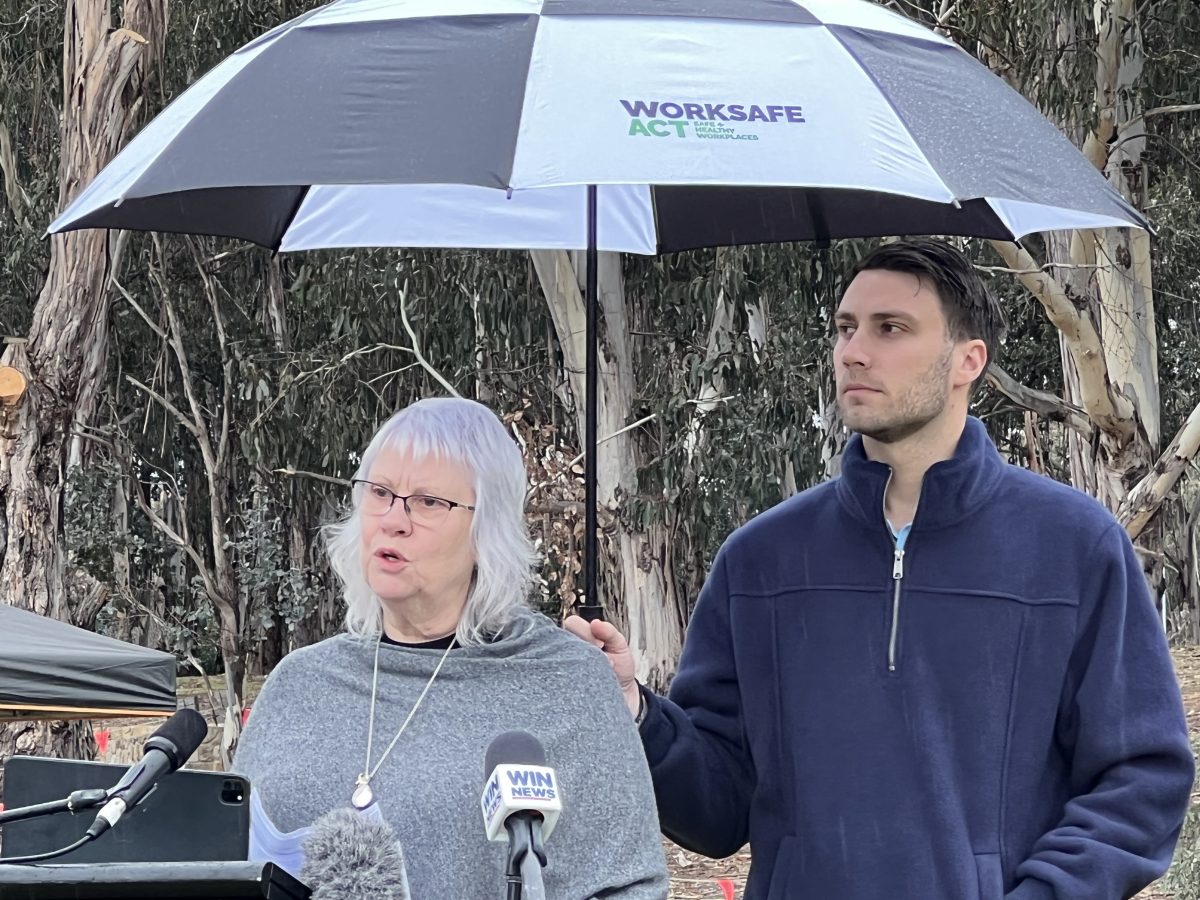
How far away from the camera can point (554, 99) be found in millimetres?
2256

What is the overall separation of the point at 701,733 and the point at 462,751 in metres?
0.48

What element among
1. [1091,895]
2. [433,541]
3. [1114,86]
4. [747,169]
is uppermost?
[1114,86]

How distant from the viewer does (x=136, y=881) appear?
5.50 ft

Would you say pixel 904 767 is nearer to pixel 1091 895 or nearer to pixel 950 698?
pixel 950 698

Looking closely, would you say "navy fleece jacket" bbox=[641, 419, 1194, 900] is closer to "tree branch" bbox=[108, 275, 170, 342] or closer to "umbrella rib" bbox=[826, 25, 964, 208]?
"umbrella rib" bbox=[826, 25, 964, 208]

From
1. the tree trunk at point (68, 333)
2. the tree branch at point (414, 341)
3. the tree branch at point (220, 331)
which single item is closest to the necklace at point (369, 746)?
the tree trunk at point (68, 333)

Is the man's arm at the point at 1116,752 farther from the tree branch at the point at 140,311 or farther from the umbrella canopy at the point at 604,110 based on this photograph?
the tree branch at the point at 140,311

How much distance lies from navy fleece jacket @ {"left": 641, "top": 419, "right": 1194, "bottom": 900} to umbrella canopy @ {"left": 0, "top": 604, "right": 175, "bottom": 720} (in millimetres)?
5316

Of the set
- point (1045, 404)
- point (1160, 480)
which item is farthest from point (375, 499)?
point (1045, 404)

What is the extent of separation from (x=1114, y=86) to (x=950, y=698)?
910 centimetres

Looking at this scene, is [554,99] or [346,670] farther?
[346,670]

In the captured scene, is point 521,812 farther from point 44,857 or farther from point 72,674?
point 72,674

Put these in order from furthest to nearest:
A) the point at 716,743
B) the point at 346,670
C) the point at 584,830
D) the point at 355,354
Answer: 1. the point at 355,354
2. the point at 716,743
3. the point at 346,670
4. the point at 584,830

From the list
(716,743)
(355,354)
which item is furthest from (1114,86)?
(716,743)
